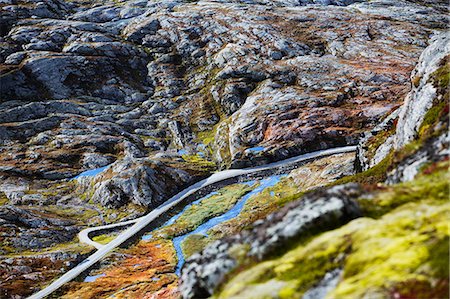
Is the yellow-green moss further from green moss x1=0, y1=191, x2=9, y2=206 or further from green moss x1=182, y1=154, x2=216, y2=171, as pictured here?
green moss x1=0, y1=191, x2=9, y2=206

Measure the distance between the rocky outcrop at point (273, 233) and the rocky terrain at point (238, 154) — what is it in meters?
0.09

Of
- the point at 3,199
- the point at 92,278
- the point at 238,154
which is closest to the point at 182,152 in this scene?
the point at 238,154

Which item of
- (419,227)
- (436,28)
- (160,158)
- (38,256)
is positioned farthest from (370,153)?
(436,28)

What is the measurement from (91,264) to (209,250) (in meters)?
59.6

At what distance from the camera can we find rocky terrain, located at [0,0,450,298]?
17.0 metres

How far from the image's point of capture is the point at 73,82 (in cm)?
17675

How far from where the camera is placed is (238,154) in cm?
11594

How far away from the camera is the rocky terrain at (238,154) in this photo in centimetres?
1702

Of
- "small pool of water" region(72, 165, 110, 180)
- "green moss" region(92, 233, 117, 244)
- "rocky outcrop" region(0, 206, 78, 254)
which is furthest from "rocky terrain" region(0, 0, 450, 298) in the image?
"green moss" region(92, 233, 117, 244)


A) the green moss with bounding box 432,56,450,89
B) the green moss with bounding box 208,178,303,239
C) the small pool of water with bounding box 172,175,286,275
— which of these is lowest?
the small pool of water with bounding box 172,175,286,275

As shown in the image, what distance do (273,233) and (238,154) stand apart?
97347 millimetres

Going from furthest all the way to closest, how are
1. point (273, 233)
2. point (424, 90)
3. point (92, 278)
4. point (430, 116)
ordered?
point (92, 278)
point (424, 90)
point (430, 116)
point (273, 233)

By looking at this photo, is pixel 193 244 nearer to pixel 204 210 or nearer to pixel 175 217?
pixel 204 210

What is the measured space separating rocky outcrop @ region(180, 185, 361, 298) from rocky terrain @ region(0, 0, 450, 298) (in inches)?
3.7
